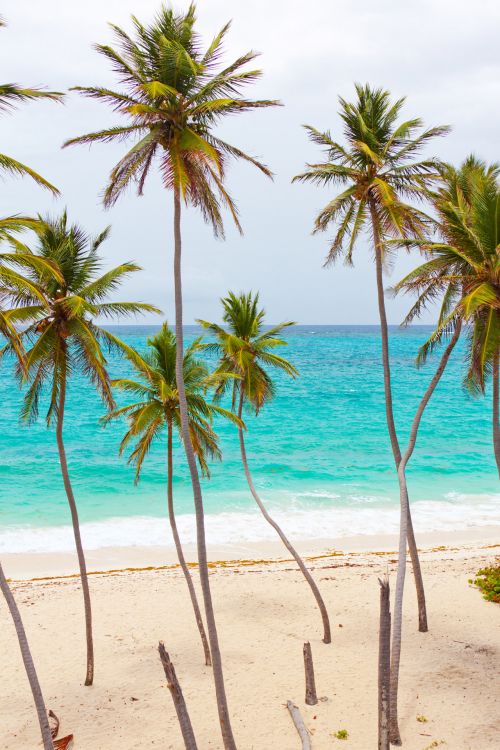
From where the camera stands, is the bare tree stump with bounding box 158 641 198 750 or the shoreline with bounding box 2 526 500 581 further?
the shoreline with bounding box 2 526 500 581

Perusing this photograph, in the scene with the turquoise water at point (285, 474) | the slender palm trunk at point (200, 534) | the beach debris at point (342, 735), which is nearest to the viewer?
the slender palm trunk at point (200, 534)

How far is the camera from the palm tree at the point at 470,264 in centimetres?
1280

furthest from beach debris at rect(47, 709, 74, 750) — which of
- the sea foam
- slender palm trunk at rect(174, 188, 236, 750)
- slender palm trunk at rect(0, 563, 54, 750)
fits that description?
the sea foam

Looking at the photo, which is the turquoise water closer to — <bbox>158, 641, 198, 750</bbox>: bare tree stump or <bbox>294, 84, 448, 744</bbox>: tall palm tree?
<bbox>294, 84, 448, 744</bbox>: tall palm tree

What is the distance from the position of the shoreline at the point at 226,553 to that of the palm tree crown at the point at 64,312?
12.6 m

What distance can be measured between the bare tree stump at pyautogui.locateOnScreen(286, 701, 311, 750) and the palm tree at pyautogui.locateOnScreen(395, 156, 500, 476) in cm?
812

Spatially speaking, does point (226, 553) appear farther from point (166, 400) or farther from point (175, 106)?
point (175, 106)

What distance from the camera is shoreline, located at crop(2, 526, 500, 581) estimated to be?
2521 centimetres

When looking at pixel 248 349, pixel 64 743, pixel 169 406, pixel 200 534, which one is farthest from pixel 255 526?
pixel 200 534

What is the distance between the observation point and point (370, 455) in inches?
1855

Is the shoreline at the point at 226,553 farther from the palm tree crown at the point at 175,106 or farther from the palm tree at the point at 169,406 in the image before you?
the palm tree crown at the point at 175,106

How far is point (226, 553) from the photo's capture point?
27047 mm

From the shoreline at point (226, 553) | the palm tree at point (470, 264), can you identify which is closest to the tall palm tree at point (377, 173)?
the palm tree at point (470, 264)

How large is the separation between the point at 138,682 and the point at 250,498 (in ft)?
69.2
